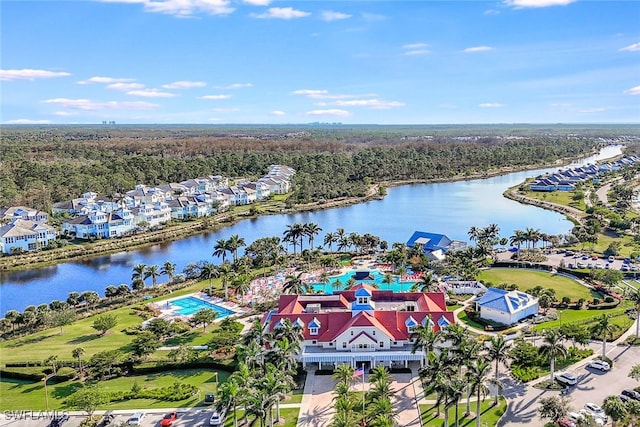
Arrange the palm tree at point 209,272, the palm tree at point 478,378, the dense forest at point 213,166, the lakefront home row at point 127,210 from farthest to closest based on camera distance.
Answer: the dense forest at point 213,166 < the lakefront home row at point 127,210 < the palm tree at point 209,272 < the palm tree at point 478,378

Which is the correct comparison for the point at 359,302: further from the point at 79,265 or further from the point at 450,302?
the point at 79,265

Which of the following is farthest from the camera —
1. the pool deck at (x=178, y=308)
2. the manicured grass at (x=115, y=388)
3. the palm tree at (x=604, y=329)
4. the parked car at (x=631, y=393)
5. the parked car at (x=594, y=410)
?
the pool deck at (x=178, y=308)

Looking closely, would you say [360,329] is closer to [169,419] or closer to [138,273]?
[169,419]

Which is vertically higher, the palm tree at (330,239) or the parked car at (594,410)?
the palm tree at (330,239)

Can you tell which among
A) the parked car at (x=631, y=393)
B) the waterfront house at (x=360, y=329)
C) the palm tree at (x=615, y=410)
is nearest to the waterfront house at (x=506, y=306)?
the waterfront house at (x=360, y=329)

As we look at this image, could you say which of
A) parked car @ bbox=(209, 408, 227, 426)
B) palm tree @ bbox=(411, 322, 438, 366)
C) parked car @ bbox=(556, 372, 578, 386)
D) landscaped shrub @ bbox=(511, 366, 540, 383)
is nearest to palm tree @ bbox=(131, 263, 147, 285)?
parked car @ bbox=(209, 408, 227, 426)

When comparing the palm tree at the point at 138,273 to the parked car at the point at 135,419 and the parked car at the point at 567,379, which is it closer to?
the parked car at the point at 135,419

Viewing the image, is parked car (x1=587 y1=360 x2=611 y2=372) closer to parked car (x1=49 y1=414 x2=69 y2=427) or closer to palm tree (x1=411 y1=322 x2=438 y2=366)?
palm tree (x1=411 y1=322 x2=438 y2=366)
